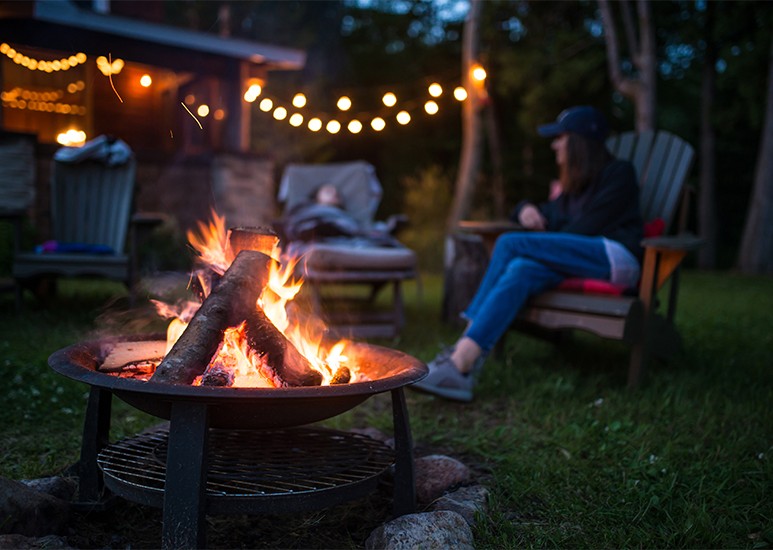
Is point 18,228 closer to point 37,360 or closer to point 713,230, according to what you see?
point 37,360

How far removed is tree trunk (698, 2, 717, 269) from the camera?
1312 centimetres

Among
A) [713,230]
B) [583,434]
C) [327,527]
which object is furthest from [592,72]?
[327,527]

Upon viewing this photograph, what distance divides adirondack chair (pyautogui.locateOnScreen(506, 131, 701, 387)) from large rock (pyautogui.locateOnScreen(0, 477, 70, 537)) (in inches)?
86.1

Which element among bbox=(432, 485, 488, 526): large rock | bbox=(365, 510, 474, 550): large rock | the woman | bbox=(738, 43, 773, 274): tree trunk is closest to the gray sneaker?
the woman

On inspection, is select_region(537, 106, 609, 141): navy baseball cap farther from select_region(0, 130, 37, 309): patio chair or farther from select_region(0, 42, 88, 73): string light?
select_region(0, 42, 88, 73): string light

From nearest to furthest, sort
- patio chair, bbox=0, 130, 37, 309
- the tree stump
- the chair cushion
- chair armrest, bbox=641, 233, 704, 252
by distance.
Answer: chair armrest, bbox=641, 233, 704, 252 < the chair cushion < the tree stump < patio chair, bbox=0, 130, 37, 309

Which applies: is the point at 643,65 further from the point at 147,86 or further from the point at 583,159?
the point at 583,159

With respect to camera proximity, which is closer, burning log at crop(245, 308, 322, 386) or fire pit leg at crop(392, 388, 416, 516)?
burning log at crop(245, 308, 322, 386)

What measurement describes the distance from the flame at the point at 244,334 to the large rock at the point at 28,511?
A: 19.3 inches

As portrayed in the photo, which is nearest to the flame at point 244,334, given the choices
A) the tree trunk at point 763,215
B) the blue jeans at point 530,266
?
the blue jeans at point 530,266

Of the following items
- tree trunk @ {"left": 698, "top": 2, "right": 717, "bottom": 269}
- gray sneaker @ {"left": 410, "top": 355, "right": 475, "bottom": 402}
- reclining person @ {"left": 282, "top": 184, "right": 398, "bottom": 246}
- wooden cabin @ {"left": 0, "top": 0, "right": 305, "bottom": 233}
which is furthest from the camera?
tree trunk @ {"left": 698, "top": 2, "right": 717, "bottom": 269}

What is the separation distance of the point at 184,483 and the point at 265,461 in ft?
1.27

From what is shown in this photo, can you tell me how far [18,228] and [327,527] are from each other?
137 inches

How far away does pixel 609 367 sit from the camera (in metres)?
3.74
